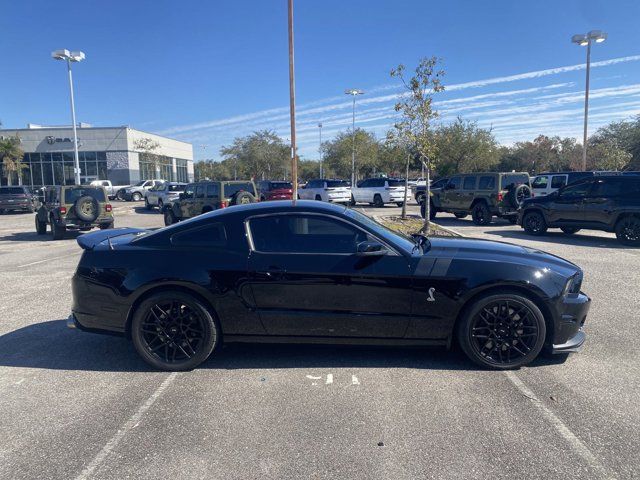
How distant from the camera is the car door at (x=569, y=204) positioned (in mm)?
12992

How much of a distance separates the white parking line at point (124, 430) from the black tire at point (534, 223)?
12634 millimetres

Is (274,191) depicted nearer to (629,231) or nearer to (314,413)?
(629,231)

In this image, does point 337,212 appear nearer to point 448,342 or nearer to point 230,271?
point 230,271

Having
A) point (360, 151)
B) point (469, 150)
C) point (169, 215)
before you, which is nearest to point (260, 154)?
point (360, 151)

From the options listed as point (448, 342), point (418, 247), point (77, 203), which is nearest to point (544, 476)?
point (448, 342)

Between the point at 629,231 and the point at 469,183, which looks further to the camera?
the point at 469,183

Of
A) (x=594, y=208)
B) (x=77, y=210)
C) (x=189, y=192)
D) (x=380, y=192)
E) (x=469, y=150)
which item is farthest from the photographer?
(x=469, y=150)

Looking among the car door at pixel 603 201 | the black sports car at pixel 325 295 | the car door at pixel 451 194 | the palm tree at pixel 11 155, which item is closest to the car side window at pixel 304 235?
the black sports car at pixel 325 295

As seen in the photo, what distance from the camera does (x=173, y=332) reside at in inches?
172

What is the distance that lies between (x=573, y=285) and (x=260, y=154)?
58.7m

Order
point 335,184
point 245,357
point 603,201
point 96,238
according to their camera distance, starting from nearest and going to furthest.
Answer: point 245,357 < point 96,238 < point 603,201 < point 335,184

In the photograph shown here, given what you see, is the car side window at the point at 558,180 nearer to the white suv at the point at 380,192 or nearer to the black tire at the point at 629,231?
the white suv at the point at 380,192

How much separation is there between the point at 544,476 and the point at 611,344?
279 cm

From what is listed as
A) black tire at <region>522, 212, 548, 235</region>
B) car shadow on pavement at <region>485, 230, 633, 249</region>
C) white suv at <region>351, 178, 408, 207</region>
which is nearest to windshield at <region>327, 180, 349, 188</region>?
white suv at <region>351, 178, 408, 207</region>
